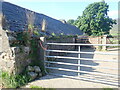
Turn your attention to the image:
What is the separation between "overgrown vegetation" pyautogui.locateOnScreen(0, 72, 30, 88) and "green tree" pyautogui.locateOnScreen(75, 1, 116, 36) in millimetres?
18349

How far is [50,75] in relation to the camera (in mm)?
3904

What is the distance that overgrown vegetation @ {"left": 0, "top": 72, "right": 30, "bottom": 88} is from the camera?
3066 millimetres

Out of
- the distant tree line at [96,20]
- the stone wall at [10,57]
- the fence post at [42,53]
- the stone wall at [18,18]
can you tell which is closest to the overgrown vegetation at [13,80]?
the stone wall at [10,57]

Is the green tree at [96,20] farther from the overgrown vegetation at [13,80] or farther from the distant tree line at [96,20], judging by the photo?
the overgrown vegetation at [13,80]

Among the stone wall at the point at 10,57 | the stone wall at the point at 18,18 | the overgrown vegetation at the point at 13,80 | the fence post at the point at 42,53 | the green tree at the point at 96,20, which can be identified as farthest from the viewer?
the green tree at the point at 96,20

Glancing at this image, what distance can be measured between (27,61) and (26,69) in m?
0.31

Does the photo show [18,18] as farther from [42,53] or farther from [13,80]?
[13,80]

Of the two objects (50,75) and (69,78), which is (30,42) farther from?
(69,78)

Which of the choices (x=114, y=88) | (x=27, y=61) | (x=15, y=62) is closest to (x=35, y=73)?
(x=27, y=61)

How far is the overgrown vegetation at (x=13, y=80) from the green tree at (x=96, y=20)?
18.3 metres

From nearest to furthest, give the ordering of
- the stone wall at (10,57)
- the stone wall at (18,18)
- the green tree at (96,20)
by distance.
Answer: the stone wall at (10,57)
the stone wall at (18,18)
the green tree at (96,20)

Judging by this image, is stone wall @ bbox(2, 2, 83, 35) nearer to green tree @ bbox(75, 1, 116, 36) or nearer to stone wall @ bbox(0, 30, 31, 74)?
stone wall @ bbox(0, 30, 31, 74)

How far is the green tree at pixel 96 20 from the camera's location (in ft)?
63.6

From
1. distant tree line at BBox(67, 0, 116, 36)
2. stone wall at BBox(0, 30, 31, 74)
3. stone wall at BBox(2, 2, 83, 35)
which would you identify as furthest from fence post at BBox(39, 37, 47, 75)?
distant tree line at BBox(67, 0, 116, 36)
